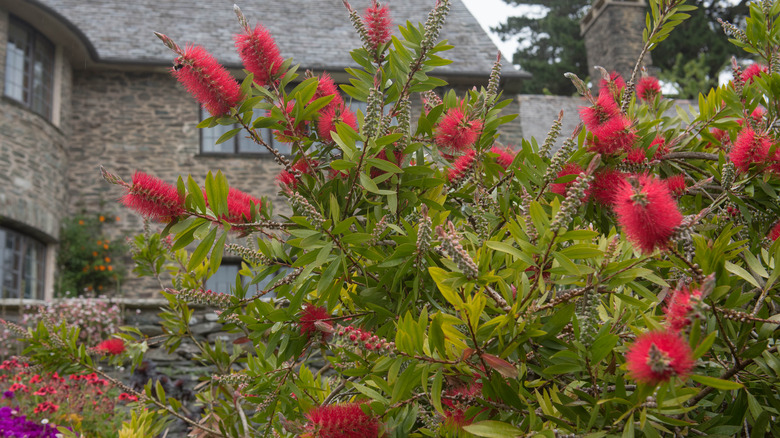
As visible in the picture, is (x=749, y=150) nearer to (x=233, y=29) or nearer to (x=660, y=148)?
(x=660, y=148)

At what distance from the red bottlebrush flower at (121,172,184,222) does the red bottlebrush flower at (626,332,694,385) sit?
0.95 m

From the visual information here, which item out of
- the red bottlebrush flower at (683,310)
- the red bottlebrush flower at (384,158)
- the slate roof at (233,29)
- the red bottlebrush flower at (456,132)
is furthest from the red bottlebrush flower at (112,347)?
the slate roof at (233,29)

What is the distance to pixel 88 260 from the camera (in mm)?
10352

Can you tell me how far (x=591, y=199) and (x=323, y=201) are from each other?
0.75 metres

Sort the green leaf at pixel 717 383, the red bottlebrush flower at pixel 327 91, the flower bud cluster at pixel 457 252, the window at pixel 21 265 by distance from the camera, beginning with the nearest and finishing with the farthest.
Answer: the green leaf at pixel 717 383
the flower bud cluster at pixel 457 252
the red bottlebrush flower at pixel 327 91
the window at pixel 21 265

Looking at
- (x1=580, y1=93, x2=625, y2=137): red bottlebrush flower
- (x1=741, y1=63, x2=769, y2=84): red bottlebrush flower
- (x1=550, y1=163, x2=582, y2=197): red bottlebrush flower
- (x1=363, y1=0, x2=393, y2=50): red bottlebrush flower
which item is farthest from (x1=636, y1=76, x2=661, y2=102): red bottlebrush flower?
(x1=363, y1=0, x2=393, y2=50): red bottlebrush flower

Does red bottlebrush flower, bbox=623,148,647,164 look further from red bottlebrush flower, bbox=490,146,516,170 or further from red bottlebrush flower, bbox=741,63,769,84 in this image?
red bottlebrush flower, bbox=741,63,769,84

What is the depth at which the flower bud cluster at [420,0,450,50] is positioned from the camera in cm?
150

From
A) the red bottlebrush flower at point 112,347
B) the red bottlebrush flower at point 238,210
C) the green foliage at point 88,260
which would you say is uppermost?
the red bottlebrush flower at point 238,210

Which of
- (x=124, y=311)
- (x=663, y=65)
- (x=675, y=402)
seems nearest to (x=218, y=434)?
(x=675, y=402)

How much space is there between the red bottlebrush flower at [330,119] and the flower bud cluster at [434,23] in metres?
0.31

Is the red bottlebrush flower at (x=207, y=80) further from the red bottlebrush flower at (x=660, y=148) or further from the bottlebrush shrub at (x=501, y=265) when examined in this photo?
the red bottlebrush flower at (x=660, y=148)

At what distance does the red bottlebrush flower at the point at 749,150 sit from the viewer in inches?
66.0

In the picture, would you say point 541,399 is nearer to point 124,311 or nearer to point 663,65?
point 124,311
